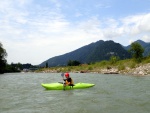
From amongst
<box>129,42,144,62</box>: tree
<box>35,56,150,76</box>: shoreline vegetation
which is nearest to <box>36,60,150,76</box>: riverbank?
<box>35,56,150,76</box>: shoreline vegetation

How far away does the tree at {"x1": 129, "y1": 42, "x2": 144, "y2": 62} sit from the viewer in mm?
63312

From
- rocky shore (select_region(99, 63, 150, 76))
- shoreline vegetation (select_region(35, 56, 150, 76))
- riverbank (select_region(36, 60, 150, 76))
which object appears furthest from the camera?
shoreline vegetation (select_region(35, 56, 150, 76))

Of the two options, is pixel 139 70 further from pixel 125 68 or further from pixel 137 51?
pixel 137 51

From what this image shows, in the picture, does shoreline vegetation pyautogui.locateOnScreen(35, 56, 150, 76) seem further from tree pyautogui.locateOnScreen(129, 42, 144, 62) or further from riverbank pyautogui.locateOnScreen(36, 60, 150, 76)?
tree pyautogui.locateOnScreen(129, 42, 144, 62)

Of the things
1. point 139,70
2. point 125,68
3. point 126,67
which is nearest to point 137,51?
point 126,67

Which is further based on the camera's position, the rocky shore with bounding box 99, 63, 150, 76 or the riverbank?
the riverbank

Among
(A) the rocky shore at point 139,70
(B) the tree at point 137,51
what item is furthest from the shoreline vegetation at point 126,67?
(B) the tree at point 137,51

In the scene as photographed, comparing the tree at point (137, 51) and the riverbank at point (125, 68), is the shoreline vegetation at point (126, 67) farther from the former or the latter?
the tree at point (137, 51)

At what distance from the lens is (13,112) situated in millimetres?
14359

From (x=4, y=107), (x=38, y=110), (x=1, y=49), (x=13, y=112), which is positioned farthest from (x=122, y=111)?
(x=1, y=49)

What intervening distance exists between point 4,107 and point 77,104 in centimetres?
465

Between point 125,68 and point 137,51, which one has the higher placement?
point 137,51

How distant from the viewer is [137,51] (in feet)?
211

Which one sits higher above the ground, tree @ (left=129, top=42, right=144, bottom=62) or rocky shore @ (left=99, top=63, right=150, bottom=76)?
tree @ (left=129, top=42, right=144, bottom=62)
